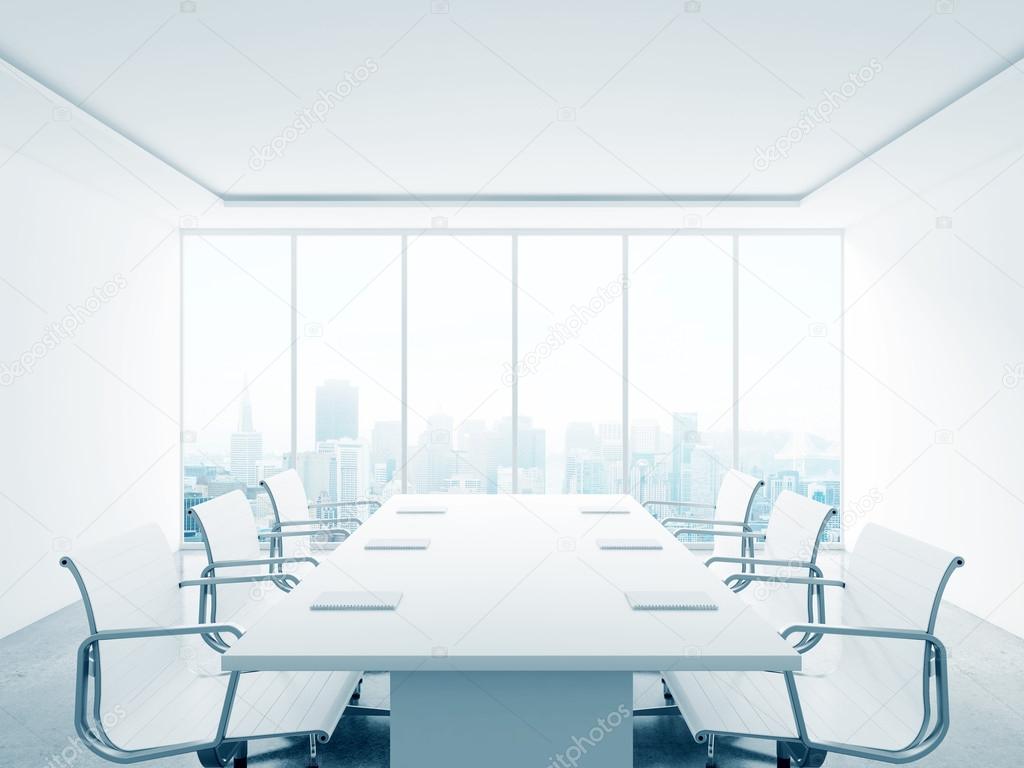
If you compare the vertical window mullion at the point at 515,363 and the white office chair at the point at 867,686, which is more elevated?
the vertical window mullion at the point at 515,363

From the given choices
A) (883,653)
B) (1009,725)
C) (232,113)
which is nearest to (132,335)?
(232,113)

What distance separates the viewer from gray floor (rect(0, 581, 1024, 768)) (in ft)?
8.85

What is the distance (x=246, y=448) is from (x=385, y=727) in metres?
3.87

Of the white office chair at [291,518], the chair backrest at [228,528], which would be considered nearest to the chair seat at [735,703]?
the chair backrest at [228,528]

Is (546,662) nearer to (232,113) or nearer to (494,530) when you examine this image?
(494,530)

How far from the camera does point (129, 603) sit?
6.63 ft

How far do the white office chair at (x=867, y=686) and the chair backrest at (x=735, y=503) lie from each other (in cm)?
118

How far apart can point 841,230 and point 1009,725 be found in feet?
14.1

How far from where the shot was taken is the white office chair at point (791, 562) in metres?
2.62

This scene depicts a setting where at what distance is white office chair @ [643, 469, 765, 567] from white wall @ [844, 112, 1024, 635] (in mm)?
1697

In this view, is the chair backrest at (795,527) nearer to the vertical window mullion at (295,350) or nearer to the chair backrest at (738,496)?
the chair backrest at (738,496)

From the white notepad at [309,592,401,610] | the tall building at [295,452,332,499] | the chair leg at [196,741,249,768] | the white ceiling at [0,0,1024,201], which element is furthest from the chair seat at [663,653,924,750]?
the tall building at [295,452,332,499]

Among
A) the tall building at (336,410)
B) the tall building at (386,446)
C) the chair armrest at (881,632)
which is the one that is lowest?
the chair armrest at (881,632)

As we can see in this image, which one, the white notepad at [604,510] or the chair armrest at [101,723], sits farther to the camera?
the white notepad at [604,510]
